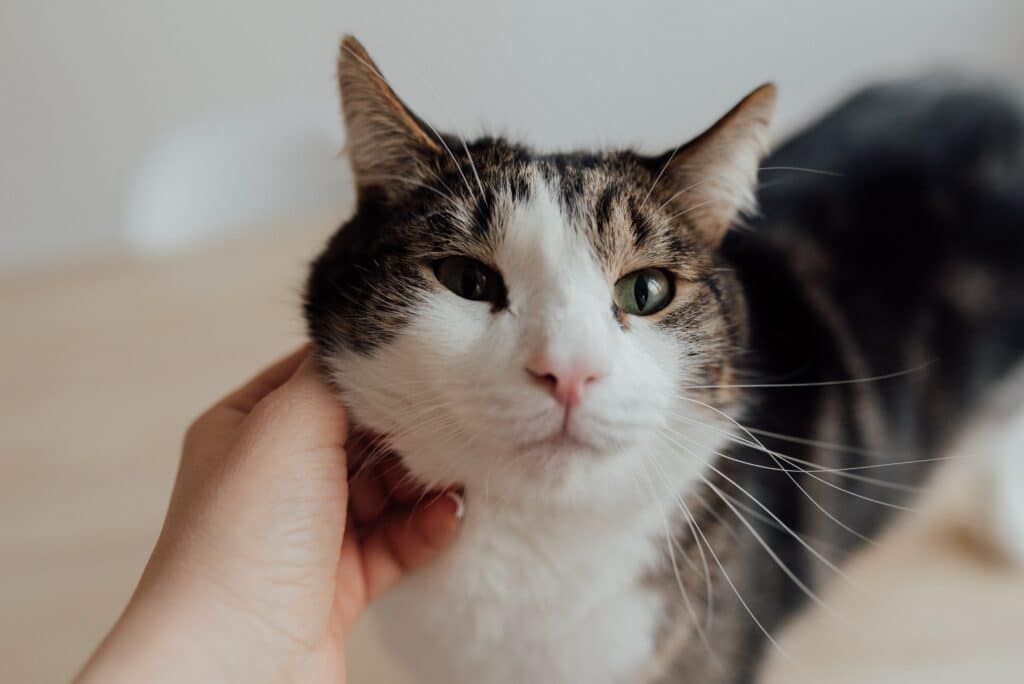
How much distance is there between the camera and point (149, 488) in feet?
4.85

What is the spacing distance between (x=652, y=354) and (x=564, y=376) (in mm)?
127

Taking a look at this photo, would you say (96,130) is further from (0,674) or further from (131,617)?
(131,617)

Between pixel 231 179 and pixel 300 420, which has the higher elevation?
pixel 231 179

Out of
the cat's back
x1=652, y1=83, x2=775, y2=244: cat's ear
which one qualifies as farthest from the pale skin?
the cat's back

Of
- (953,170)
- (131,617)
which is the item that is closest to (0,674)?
(131,617)

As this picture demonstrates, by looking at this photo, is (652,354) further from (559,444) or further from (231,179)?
(231,179)

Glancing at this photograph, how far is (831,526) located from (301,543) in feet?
2.44

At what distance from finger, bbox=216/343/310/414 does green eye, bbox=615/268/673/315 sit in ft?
1.21

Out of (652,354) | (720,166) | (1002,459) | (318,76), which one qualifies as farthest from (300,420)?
(1002,459)

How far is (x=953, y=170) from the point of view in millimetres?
1237

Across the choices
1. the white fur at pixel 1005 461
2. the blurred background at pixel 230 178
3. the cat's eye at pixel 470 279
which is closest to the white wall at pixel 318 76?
the blurred background at pixel 230 178

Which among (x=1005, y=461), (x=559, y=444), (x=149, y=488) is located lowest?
(x=1005, y=461)

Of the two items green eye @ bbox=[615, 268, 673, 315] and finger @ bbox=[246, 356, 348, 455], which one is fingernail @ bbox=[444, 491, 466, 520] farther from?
green eye @ bbox=[615, 268, 673, 315]

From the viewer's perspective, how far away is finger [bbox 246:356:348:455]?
0.77m
